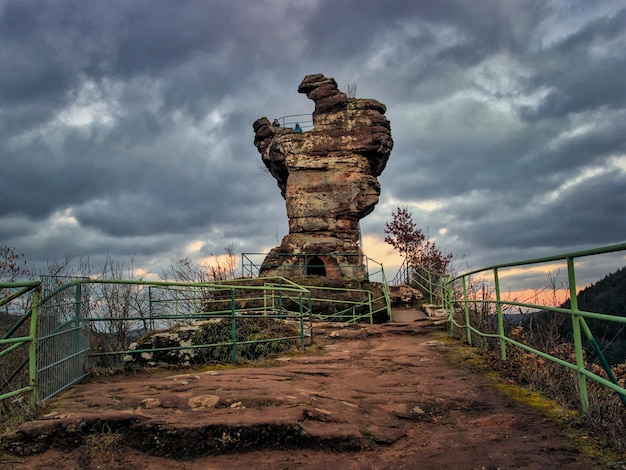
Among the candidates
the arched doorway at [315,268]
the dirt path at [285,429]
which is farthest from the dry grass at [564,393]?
the arched doorway at [315,268]

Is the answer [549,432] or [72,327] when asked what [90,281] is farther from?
[549,432]

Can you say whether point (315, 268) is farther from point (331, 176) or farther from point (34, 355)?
point (34, 355)

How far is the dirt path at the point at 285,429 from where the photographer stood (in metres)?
4.10

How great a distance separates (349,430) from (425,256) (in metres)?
25.6

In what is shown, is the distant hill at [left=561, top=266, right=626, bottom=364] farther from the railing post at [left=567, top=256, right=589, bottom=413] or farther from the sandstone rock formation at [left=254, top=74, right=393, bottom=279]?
the railing post at [left=567, top=256, right=589, bottom=413]

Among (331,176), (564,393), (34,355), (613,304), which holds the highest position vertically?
(331,176)

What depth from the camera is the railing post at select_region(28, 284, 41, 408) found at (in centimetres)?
534

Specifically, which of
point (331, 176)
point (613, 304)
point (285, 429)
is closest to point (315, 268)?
point (331, 176)

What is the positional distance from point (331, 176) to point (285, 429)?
71.9 feet

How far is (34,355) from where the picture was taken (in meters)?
5.50

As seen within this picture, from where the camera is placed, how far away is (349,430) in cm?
453

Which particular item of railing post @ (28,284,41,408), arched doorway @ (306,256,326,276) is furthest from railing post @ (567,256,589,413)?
arched doorway @ (306,256,326,276)

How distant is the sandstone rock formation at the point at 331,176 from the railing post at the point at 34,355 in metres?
18.8

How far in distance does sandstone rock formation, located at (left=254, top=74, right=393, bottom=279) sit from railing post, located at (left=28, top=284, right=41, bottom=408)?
18.8 metres
